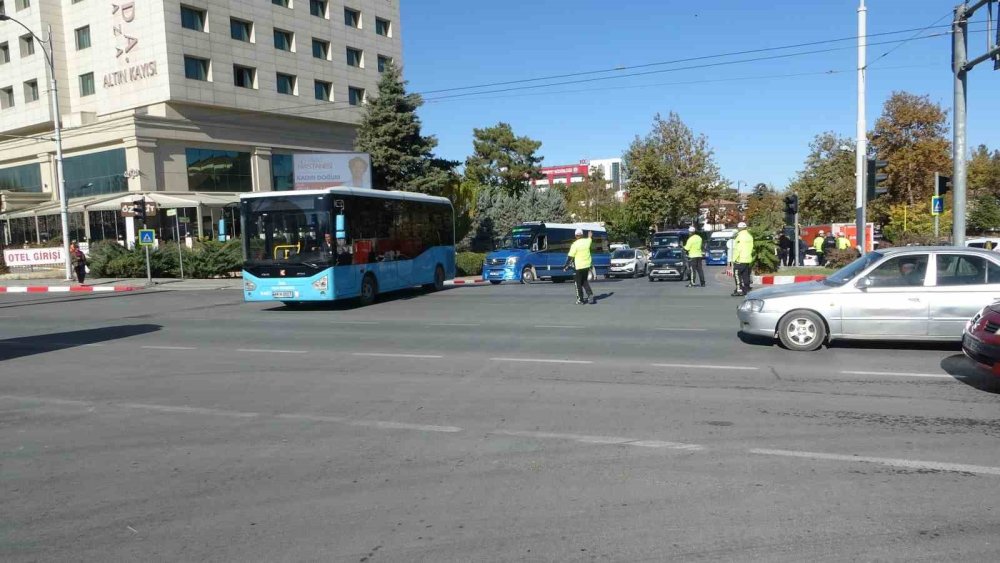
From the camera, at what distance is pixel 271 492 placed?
15.9ft

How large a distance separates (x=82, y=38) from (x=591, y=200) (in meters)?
53.9

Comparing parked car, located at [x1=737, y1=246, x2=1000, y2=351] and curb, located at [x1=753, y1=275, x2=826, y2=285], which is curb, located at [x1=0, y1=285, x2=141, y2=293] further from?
parked car, located at [x1=737, y1=246, x2=1000, y2=351]

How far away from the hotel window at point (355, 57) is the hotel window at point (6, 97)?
20.6 m

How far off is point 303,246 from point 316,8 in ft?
115

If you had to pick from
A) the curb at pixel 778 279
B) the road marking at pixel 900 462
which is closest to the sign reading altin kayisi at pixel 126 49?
the curb at pixel 778 279

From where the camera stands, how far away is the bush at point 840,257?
25469mm

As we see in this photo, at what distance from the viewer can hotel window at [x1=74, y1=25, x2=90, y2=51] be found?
137ft

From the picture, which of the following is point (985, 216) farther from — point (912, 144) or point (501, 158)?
point (501, 158)

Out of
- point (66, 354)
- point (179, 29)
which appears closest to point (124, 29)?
point (179, 29)

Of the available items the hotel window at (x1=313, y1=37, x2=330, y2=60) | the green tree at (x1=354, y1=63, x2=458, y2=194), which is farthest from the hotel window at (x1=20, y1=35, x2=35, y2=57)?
the green tree at (x1=354, y1=63, x2=458, y2=194)

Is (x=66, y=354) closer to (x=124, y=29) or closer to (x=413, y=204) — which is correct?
(x=413, y=204)

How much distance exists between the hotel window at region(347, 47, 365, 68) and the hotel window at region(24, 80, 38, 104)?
1879cm

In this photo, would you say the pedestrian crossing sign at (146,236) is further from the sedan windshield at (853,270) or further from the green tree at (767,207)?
the green tree at (767,207)

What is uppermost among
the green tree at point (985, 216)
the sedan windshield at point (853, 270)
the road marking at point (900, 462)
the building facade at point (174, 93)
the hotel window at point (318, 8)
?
the hotel window at point (318, 8)
